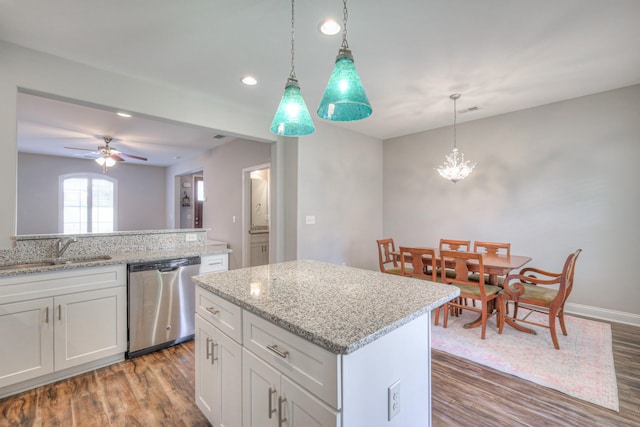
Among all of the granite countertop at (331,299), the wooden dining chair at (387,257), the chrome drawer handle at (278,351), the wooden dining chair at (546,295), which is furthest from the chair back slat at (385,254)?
the chrome drawer handle at (278,351)

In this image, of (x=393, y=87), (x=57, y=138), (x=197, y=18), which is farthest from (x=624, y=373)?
(x=57, y=138)

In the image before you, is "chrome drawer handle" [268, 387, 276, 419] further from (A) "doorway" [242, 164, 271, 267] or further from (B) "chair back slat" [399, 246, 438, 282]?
(A) "doorway" [242, 164, 271, 267]

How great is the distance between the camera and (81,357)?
7.43ft

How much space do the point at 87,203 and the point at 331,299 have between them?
326 inches

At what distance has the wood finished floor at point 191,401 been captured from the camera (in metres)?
1.77

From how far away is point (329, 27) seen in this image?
2.06m

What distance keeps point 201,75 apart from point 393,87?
78.7 inches

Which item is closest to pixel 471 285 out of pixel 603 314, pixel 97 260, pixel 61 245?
pixel 603 314

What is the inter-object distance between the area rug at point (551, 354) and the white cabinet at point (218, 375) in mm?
2026

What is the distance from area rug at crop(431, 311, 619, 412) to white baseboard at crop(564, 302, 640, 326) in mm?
214

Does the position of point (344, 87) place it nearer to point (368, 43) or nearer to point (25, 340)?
point (368, 43)

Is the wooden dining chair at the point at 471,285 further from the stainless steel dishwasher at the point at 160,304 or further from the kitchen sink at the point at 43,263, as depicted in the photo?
the kitchen sink at the point at 43,263

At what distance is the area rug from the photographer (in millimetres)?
2059

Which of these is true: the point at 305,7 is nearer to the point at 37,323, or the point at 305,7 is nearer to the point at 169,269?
the point at 169,269
